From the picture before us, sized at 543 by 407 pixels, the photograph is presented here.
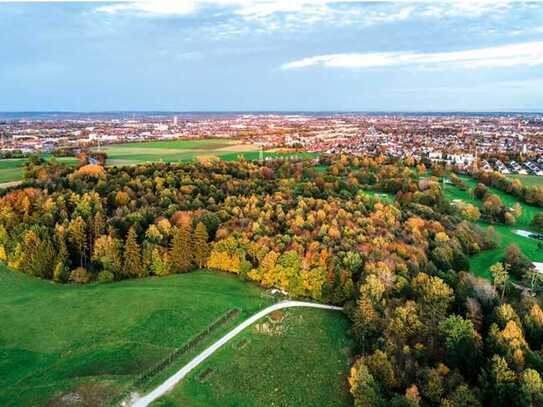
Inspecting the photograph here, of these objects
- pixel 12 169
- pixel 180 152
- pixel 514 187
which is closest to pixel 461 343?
pixel 514 187

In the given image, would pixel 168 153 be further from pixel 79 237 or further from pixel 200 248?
pixel 200 248

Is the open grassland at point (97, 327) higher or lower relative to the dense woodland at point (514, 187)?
lower

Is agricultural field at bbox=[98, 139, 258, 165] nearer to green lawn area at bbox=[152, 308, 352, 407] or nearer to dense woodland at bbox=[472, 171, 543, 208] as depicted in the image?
dense woodland at bbox=[472, 171, 543, 208]

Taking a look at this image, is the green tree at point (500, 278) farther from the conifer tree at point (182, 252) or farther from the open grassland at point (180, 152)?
the open grassland at point (180, 152)

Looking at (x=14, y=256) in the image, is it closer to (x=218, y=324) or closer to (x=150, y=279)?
(x=150, y=279)

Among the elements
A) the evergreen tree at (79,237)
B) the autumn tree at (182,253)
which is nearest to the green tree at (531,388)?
the autumn tree at (182,253)

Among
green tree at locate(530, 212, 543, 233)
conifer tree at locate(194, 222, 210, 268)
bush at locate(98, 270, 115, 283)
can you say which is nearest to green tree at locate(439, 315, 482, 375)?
conifer tree at locate(194, 222, 210, 268)
